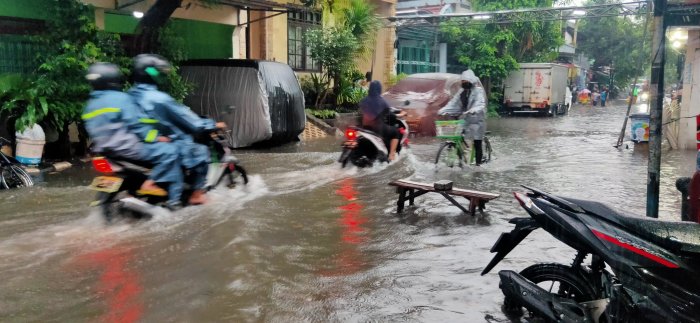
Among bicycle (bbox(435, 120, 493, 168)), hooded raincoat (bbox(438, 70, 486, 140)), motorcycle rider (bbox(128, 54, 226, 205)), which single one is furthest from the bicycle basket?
motorcycle rider (bbox(128, 54, 226, 205))

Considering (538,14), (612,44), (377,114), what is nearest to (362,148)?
(377,114)

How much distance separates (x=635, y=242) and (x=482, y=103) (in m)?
7.38

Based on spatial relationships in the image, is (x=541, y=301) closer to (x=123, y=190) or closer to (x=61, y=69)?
(x=123, y=190)

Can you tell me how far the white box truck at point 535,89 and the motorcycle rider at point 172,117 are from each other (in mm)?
24415

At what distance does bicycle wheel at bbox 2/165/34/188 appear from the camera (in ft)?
26.7

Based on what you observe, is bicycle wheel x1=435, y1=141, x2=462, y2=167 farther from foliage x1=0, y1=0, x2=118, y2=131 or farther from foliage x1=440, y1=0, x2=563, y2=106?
foliage x1=440, y1=0, x2=563, y2=106

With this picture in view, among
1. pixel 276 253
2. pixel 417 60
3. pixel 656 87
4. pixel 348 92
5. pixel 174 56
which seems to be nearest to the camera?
pixel 276 253

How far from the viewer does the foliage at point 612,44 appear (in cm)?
4778

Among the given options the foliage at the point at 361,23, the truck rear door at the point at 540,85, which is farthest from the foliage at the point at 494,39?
the foliage at the point at 361,23

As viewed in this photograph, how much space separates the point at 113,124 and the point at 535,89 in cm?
2597

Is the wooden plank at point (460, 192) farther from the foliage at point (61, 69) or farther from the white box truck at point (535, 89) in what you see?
the white box truck at point (535, 89)

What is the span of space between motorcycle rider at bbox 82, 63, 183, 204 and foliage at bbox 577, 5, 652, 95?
155ft

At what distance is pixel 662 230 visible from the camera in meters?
3.01

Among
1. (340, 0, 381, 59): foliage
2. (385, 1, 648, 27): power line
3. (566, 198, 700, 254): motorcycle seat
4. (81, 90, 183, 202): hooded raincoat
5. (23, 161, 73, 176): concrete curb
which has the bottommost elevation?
(23, 161, 73, 176): concrete curb
